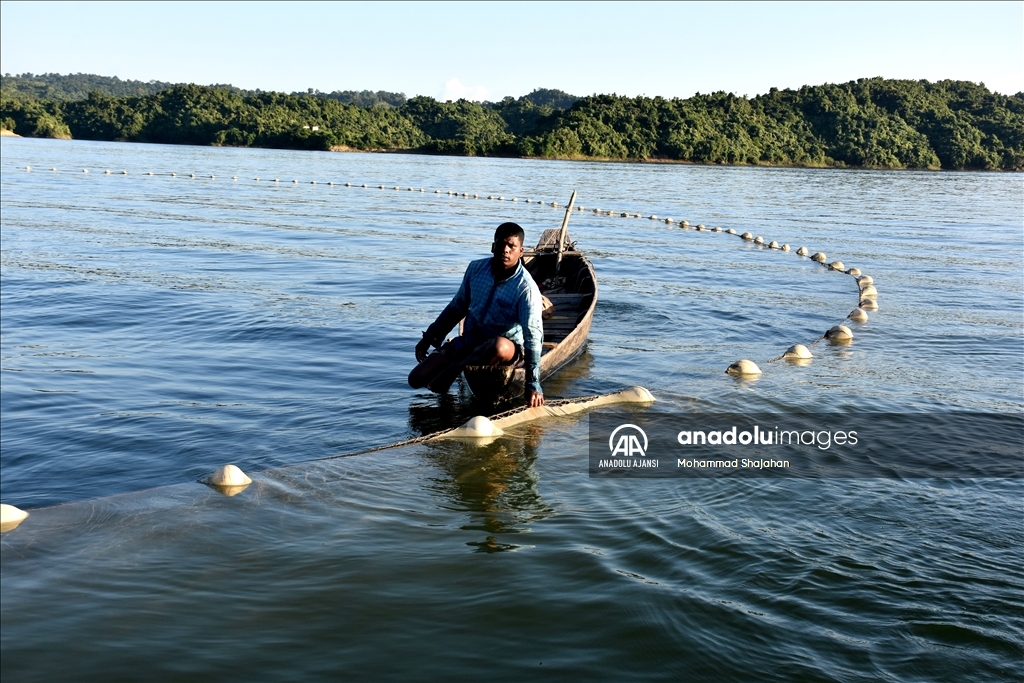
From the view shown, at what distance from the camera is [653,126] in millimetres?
81000

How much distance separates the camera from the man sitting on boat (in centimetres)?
756

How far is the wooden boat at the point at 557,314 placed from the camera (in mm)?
7969

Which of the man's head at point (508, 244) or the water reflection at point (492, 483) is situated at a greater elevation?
the man's head at point (508, 244)

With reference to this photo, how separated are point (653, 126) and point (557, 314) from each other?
2861 inches

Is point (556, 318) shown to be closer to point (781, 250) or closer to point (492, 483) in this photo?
point (492, 483)

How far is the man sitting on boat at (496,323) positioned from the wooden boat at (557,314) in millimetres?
176

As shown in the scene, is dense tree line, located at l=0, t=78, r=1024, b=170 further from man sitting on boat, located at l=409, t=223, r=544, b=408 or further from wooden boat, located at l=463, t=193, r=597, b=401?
man sitting on boat, located at l=409, t=223, r=544, b=408

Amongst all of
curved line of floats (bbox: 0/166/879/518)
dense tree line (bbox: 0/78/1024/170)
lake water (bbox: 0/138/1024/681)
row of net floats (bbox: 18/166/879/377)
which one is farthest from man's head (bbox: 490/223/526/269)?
dense tree line (bbox: 0/78/1024/170)

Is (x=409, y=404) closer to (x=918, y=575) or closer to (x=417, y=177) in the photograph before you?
(x=918, y=575)

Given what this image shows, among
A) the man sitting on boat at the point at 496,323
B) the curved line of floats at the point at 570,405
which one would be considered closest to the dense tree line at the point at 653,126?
the curved line of floats at the point at 570,405

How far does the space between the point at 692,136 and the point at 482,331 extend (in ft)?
245

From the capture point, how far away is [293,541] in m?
5.41

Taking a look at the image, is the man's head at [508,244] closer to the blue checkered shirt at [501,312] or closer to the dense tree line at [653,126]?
the blue checkered shirt at [501,312]

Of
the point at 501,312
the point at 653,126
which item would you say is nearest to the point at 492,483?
the point at 501,312
